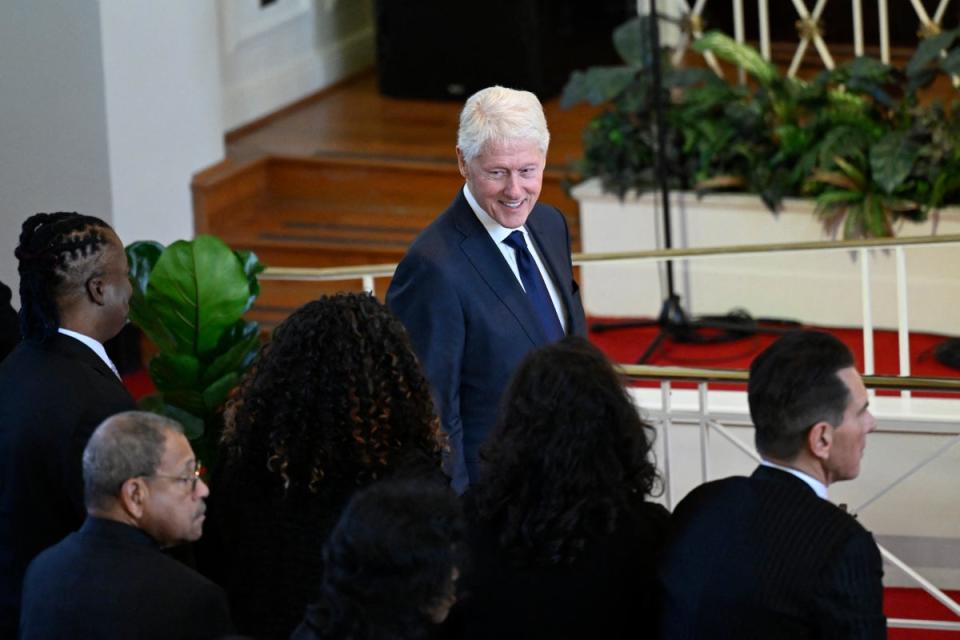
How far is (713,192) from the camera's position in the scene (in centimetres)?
662

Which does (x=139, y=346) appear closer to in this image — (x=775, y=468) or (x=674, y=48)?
(x=674, y=48)

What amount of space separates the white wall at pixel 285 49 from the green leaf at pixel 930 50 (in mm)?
2923

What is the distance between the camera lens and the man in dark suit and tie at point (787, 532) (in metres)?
2.24

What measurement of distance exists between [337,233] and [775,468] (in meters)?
4.57

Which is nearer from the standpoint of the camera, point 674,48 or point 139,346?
point 139,346

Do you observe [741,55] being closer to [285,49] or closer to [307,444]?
[285,49]

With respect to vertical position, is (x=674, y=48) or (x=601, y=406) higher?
(x=674, y=48)

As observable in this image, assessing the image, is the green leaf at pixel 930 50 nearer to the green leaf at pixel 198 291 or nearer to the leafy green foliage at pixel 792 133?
the leafy green foliage at pixel 792 133

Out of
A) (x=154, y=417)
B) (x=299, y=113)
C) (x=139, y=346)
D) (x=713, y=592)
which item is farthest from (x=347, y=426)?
(x=299, y=113)

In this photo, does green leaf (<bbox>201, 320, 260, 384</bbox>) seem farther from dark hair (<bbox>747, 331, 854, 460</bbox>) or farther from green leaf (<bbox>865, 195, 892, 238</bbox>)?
green leaf (<bbox>865, 195, 892, 238</bbox>)

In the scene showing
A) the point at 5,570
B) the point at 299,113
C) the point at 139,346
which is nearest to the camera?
the point at 5,570

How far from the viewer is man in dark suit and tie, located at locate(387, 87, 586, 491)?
10.1 ft

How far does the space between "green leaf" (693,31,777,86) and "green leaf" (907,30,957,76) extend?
0.55 meters

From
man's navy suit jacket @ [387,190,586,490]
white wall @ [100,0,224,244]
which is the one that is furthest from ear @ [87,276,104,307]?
white wall @ [100,0,224,244]
